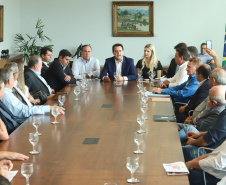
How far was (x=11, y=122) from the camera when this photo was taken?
4539 mm

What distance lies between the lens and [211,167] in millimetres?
3633

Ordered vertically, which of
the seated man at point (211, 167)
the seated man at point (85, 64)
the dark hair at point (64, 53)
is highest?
the dark hair at point (64, 53)

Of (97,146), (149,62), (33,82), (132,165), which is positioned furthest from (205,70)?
(132,165)

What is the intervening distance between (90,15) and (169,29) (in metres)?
2.21

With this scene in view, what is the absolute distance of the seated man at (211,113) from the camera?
4477mm

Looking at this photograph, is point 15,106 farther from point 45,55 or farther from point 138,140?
point 45,55

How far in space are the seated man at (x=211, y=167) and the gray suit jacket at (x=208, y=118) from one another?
765 millimetres

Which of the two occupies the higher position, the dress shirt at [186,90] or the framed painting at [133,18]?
the framed painting at [133,18]

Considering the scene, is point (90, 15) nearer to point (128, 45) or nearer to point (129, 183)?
point (128, 45)

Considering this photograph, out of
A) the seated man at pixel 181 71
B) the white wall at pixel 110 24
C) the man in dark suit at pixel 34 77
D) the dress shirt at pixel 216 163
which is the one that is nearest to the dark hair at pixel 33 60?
the man in dark suit at pixel 34 77

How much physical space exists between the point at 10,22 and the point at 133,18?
328 cm

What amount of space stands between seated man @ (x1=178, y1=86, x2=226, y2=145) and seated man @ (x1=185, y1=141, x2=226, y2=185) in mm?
785

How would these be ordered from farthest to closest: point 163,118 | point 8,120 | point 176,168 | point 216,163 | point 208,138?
point 163,118 < point 8,120 < point 208,138 < point 216,163 < point 176,168

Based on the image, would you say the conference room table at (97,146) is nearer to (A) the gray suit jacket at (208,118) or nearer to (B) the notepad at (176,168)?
(B) the notepad at (176,168)
